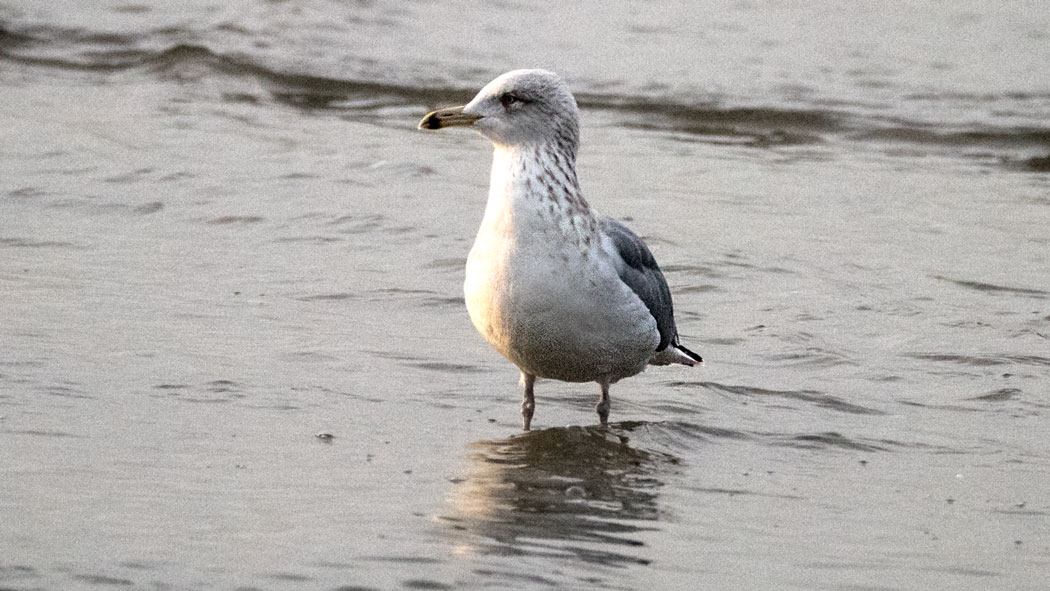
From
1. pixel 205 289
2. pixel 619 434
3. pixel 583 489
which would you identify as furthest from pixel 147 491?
pixel 205 289

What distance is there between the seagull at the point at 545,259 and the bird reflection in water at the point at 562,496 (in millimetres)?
289

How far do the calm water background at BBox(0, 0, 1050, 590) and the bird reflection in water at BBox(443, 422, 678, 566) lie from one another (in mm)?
19

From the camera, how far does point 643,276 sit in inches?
240

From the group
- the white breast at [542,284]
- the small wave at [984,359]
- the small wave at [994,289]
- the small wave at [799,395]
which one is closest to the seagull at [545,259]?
the white breast at [542,284]

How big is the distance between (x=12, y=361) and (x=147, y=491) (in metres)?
1.85

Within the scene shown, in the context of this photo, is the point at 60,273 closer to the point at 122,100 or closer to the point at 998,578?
the point at 998,578

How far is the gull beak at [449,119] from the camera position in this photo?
5.84m

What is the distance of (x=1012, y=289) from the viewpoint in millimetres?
8656

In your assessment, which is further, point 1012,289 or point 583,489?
point 1012,289

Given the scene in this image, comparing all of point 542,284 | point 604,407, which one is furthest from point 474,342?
point 542,284

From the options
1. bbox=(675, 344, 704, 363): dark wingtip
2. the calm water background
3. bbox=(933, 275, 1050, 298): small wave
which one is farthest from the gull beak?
bbox=(933, 275, 1050, 298): small wave

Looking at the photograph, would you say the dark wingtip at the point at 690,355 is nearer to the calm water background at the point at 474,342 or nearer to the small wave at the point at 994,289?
the calm water background at the point at 474,342

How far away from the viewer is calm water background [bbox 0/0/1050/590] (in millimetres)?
4465

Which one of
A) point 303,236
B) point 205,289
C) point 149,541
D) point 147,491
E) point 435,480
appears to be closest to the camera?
point 149,541
